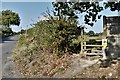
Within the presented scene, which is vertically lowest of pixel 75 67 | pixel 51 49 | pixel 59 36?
pixel 75 67

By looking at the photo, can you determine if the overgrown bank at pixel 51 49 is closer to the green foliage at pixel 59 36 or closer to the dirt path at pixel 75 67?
the green foliage at pixel 59 36

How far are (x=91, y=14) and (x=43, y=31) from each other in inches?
178

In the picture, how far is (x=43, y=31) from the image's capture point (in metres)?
17.8

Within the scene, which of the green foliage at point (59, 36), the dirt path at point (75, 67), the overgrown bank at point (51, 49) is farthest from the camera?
the green foliage at point (59, 36)

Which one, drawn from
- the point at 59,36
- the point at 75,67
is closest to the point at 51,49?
the point at 59,36

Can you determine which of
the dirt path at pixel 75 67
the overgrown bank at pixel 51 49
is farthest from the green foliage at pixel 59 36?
the dirt path at pixel 75 67

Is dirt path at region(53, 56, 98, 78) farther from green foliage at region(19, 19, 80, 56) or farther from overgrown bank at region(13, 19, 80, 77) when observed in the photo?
green foliage at region(19, 19, 80, 56)

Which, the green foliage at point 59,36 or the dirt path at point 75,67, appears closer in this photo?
the dirt path at point 75,67

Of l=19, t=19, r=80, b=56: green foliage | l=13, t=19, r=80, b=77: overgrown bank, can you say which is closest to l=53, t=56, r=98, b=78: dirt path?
l=13, t=19, r=80, b=77: overgrown bank

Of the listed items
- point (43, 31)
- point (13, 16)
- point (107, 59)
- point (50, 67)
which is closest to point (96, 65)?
point (107, 59)

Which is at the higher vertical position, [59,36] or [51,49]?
[59,36]

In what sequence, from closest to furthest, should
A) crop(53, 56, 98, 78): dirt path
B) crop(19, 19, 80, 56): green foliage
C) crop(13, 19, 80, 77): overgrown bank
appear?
crop(53, 56, 98, 78): dirt path < crop(13, 19, 80, 77): overgrown bank < crop(19, 19, 80, 56): green foliage

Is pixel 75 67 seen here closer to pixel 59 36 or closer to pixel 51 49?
pixel 51 49

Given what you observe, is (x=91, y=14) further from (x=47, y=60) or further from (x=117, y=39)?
(x=47, y=60)
